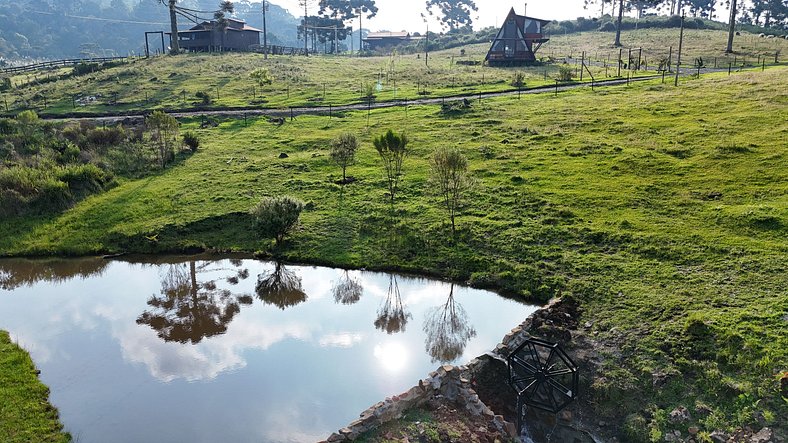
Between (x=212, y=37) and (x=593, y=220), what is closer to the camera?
(x=593, y=220)

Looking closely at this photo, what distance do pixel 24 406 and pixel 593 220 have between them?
25456 mm

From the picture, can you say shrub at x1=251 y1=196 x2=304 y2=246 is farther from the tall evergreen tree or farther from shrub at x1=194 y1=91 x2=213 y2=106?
the tall evergreen tree

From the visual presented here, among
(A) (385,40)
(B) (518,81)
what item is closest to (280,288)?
(B) (518,81)

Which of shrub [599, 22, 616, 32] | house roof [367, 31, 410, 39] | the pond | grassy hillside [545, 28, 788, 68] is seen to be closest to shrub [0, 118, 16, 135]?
the pond

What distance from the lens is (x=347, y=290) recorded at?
87.4 ft

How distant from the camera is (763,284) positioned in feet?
70.0

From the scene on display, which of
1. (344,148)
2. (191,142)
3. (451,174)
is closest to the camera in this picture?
(451,174)

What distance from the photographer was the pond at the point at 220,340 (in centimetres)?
1730

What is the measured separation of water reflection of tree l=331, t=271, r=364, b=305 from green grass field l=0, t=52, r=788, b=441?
177 centimetres

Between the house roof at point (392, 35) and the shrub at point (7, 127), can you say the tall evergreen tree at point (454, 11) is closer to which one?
the house roof at point (392, 35)

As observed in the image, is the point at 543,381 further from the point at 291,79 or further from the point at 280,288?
the point at 291,79

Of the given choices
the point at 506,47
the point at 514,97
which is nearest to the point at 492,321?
the point at 514,97

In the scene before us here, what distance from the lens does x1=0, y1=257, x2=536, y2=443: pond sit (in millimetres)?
17297

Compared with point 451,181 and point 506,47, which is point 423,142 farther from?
point 506,47
